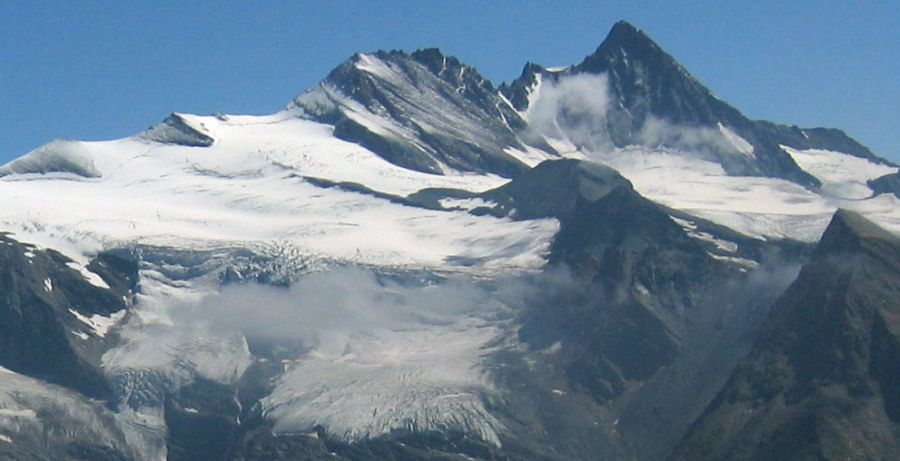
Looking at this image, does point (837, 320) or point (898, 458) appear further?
point (837, 320)

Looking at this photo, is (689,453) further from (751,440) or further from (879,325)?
(879,325)

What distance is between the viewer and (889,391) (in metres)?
192

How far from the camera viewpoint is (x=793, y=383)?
639 feet

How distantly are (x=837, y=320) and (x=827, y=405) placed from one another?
1389 cm

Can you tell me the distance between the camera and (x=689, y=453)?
190250 mm

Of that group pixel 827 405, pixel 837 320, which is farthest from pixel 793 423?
pixel 837 320

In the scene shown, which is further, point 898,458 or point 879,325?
point 879,325

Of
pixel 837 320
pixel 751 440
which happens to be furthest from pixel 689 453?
pixel 837 320

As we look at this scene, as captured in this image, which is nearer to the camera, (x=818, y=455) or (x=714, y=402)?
(x=818, y=455)

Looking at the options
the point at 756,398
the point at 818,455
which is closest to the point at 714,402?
the point at 756,398

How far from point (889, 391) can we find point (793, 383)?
24.9ft

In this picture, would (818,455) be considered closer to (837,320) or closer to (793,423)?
(793,423)

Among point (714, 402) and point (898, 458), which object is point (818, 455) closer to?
point (898, 458)

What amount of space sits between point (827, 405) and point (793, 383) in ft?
24.7
